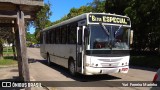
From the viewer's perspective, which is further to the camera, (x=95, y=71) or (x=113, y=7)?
(x=113, y=7)

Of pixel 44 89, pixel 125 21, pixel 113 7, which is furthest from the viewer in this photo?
pixel 113 7

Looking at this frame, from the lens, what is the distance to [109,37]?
43.0ft

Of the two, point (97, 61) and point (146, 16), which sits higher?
point (146, 16)

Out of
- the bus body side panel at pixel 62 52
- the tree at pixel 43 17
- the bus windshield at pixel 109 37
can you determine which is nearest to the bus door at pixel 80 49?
the bus windshield at pixel 109 37

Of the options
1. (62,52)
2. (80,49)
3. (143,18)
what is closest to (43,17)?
(143,18)

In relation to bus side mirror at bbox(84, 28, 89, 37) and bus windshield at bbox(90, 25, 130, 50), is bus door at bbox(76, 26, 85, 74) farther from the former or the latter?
bus windshield at bbox(90, 25, 130, 50)

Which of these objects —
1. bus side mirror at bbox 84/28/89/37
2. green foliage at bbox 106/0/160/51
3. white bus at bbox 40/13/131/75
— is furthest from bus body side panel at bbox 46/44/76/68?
green foliage at bbox 106/0/160/51

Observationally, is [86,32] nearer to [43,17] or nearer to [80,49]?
[80,49]

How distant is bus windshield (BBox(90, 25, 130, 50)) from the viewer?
Result: 42.0ft

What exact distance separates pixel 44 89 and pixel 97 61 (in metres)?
2.99

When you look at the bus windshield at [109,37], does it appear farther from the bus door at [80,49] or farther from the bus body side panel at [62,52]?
the bus body side panel at [62,52]

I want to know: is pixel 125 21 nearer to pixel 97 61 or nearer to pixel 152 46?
pixel 97 61

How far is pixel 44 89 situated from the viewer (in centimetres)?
1100

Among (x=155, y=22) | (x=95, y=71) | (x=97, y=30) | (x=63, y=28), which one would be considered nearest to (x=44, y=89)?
(x=95, y=71)
